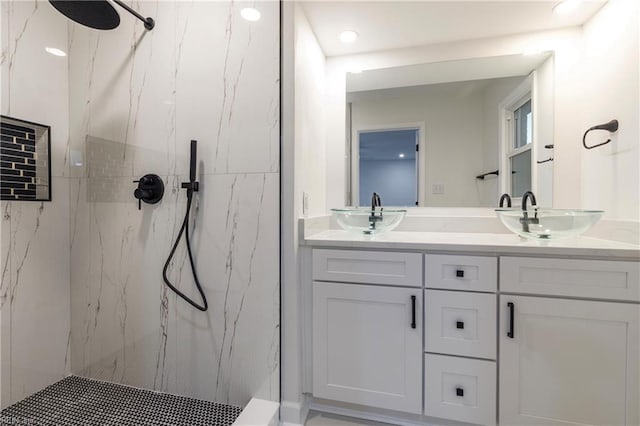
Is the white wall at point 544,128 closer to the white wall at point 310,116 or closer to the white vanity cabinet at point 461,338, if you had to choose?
the white vanity cabinet at point 461,338

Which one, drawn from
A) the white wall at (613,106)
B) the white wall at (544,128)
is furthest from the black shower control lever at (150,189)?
the white wall at (613,106)

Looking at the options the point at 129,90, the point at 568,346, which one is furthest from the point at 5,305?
the point at 568,346

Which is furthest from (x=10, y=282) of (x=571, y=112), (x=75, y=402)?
(x=571, y=112)

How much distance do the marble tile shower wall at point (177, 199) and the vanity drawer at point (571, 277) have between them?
1.05 m

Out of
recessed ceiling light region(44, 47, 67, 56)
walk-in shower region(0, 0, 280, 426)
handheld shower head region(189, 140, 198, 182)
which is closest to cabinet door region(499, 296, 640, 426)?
walk-in shower region(0, 0, 280, 426)

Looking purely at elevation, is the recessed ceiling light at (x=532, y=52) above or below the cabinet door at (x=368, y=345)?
above

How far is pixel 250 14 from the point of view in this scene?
1388mm

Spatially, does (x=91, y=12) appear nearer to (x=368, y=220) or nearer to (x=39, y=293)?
(x=39, y=293)

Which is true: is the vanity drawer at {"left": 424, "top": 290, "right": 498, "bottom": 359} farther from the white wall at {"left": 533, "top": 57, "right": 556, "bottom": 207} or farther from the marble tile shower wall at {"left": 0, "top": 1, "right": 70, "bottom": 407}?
the marble tile shower wall at {"left": 0, "top": 1, "right": 70, "bottom": 407}

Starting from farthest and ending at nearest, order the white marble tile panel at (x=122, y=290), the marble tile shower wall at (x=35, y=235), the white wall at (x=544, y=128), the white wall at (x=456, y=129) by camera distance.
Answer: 1. the white wall at (x=456, y=129)
2. the white wall at (x=544, y=128)
3. the white marble tile panel at (x=122, y=290)
4. the marble tile shower wall at (x=35, y=235)

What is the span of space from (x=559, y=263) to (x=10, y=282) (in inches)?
101

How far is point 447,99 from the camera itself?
1799 millimetres

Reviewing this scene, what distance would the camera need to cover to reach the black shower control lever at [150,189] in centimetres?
149

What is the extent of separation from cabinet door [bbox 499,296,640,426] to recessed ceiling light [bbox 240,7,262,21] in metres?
1.71
